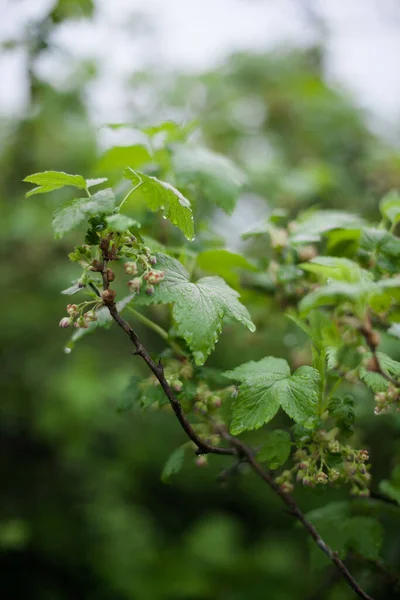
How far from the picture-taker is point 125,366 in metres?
3.59

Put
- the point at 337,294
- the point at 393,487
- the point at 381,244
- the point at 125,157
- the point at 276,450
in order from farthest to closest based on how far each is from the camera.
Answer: the point at 125,157, the point at 393,487, the point at 381,244, the point at 276,450, the point at 337,294

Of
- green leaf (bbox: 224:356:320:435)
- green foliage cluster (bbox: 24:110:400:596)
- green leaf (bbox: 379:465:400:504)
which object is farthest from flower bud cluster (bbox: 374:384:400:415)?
green leaf (bbox: 379:465:400:504)

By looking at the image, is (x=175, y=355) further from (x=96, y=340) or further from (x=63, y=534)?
(x=63, y=534)

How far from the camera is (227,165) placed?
4.83 ft

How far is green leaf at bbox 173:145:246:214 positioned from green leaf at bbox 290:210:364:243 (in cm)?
21

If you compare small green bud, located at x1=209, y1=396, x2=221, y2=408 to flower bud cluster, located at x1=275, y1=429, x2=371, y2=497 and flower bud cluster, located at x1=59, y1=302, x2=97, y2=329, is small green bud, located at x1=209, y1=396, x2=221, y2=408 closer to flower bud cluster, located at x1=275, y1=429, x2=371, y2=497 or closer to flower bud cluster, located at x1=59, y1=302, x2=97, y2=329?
flower bud cluster, located at x1=275, y1=429, x2=371, y2=497

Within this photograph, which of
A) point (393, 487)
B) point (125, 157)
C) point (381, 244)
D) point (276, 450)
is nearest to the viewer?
point (276, 450)

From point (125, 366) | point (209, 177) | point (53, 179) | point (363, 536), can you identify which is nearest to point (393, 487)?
point (363, 536)

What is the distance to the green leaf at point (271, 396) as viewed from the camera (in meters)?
0.94

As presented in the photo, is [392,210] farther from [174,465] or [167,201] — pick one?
[174,465]

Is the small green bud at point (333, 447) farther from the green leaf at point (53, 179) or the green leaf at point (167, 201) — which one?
the green leaf at point (53, 179)

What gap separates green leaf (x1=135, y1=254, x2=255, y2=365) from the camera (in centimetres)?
90

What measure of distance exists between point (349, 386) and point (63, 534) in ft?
9.17

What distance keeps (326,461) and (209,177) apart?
2.68ft
